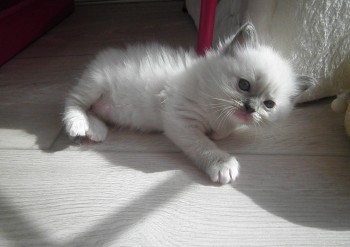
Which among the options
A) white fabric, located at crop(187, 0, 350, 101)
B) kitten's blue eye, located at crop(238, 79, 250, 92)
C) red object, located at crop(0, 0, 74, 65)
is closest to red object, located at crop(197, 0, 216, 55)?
white fabric, located at crop(187, 0, 350, 101)

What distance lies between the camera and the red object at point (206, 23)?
117 cm

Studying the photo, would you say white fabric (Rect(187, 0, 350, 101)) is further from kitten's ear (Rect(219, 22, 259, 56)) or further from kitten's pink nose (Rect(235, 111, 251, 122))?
kitten's pink nose (Rect(235, 111, 251, 122))

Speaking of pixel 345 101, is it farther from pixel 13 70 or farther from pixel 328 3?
pixel 13 70

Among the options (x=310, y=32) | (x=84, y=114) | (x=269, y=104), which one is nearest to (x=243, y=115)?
(x=269, y=104)

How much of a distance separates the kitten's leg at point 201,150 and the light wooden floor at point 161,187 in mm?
28

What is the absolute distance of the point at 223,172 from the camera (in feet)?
2.70

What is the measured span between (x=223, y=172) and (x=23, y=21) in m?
1.49

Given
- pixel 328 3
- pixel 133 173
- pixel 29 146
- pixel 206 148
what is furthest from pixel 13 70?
pixel 328 3

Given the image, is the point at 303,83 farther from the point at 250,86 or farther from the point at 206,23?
the point at 206,23

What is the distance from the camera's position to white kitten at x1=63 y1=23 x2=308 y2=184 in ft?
2.90

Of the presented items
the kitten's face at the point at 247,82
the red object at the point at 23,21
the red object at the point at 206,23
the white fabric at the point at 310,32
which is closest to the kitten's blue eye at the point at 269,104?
the kitten's face at the point at 247,82

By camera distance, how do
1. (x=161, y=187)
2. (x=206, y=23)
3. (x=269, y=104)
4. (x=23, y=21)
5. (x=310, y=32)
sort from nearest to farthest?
(x=161, y=187)
(x=269, y=104)
(x=310, y=32)
(x=206, y=23)
(x=23, y=21)

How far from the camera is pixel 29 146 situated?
955 mm

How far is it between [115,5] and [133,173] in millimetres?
2282
